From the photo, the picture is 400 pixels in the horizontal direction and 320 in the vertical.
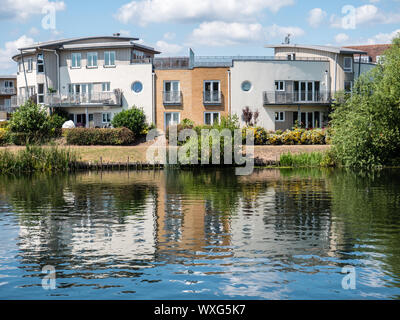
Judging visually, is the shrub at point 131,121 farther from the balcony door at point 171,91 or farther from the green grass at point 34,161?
the green grass at point 34,161

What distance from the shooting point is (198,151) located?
142ft

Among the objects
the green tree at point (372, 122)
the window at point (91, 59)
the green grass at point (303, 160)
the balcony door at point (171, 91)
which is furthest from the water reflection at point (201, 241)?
the window at point (91, 59)

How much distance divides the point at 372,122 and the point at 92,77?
32100 mm

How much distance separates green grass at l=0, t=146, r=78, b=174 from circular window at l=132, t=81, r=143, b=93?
1859cm

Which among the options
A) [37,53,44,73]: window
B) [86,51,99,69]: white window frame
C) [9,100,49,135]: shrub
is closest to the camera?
[9,100,49,135]: shrub

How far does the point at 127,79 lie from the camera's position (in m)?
59.1

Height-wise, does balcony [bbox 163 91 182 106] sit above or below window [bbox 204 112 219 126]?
above

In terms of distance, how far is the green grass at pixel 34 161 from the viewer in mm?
40875

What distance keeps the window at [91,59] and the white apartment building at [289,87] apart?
15443 millimetres

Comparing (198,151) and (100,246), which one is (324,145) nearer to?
(198,151)

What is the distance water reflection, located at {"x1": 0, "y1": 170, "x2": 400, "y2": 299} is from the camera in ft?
38.8

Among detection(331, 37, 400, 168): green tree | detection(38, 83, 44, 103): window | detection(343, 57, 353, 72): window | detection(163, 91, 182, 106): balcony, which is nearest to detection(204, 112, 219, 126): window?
detection(163, 91, 182, 106): balcony

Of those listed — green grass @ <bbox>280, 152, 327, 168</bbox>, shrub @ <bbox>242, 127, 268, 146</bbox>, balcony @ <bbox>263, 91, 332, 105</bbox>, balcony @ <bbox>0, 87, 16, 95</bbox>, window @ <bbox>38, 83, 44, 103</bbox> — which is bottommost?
green grass @ <bbox>280, 152, 327, 168</bbox>

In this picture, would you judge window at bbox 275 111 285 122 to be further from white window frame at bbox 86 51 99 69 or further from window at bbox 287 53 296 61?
white window frame at bbox 86 51 99 69
